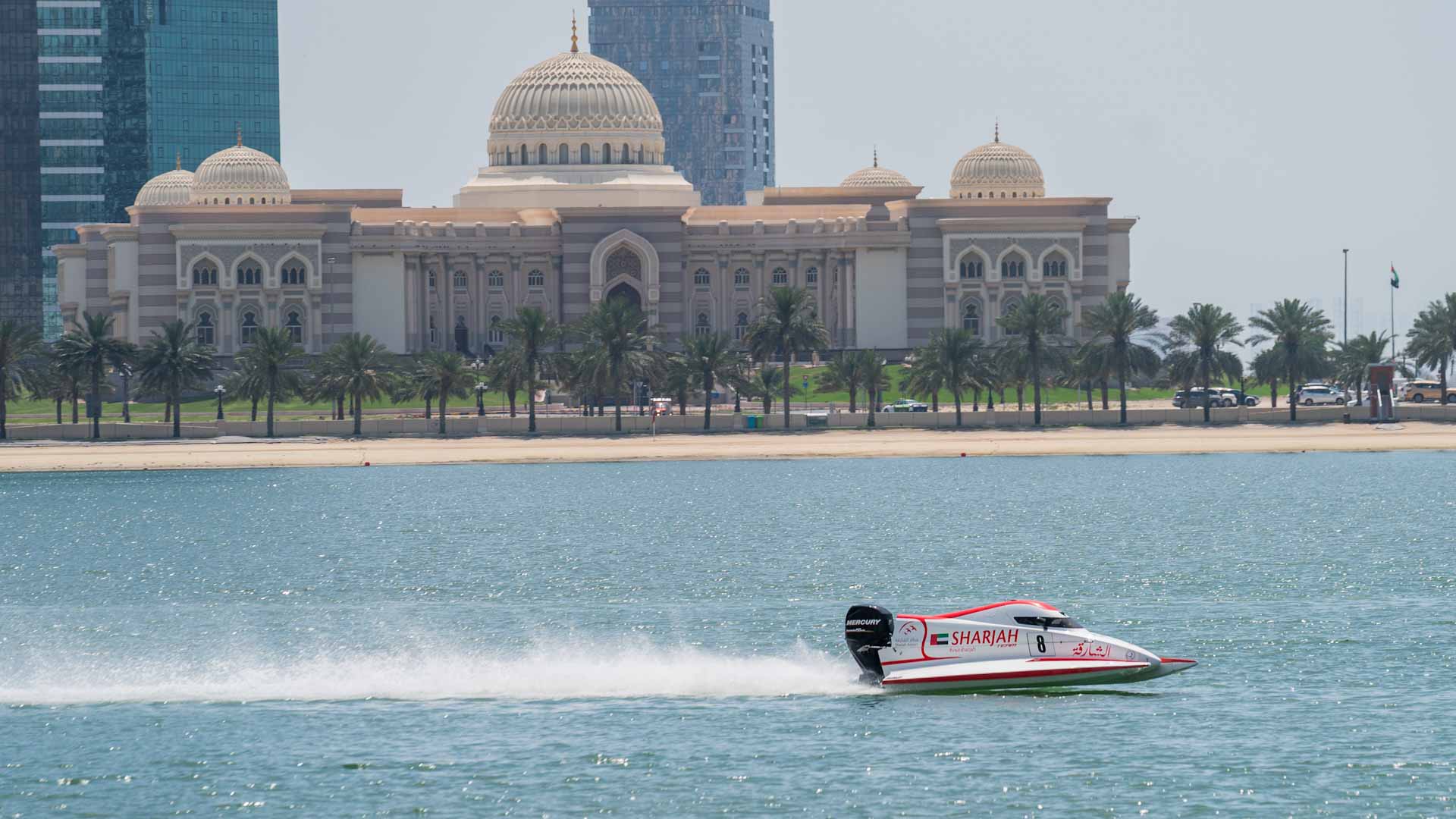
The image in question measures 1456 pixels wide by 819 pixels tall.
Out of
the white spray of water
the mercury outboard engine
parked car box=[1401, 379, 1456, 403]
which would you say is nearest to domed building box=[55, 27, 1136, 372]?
parked car box=[1401, 379, 1456, 403]

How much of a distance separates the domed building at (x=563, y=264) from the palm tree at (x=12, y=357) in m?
37.1

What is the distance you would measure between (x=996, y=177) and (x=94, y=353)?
82664mm

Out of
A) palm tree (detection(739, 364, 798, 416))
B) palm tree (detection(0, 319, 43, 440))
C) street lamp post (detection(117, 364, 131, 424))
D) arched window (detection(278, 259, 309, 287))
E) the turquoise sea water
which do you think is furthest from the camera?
arched window (detection(278, 259, 309, 287))

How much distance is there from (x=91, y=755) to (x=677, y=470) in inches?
3099

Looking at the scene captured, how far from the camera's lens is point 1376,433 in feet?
439

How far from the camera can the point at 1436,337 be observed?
462ft

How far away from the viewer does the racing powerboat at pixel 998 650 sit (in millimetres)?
51031

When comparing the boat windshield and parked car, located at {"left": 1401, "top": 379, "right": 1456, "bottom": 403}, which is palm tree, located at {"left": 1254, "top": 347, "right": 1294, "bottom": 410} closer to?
parked car, located at {"left": 1401, "top": 379, "right": 1456, "bottom": 403}

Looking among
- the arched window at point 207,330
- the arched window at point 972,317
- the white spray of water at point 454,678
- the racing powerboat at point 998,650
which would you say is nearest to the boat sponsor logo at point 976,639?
the racing powerboat at point 998,650

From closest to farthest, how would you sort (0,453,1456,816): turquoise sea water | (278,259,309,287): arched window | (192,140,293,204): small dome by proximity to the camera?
(0,453,1456,816): turquoise sea water
(278,259,309,287): arched window
(192,140,293,204): small dome

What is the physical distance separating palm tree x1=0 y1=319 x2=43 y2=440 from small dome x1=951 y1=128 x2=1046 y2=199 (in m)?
82.1

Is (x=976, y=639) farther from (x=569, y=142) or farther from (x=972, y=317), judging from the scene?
(x=569, y=142)

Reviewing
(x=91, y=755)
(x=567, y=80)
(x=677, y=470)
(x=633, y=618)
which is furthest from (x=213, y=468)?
(x=567, y=80)

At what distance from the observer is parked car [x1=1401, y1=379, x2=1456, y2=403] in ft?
511
